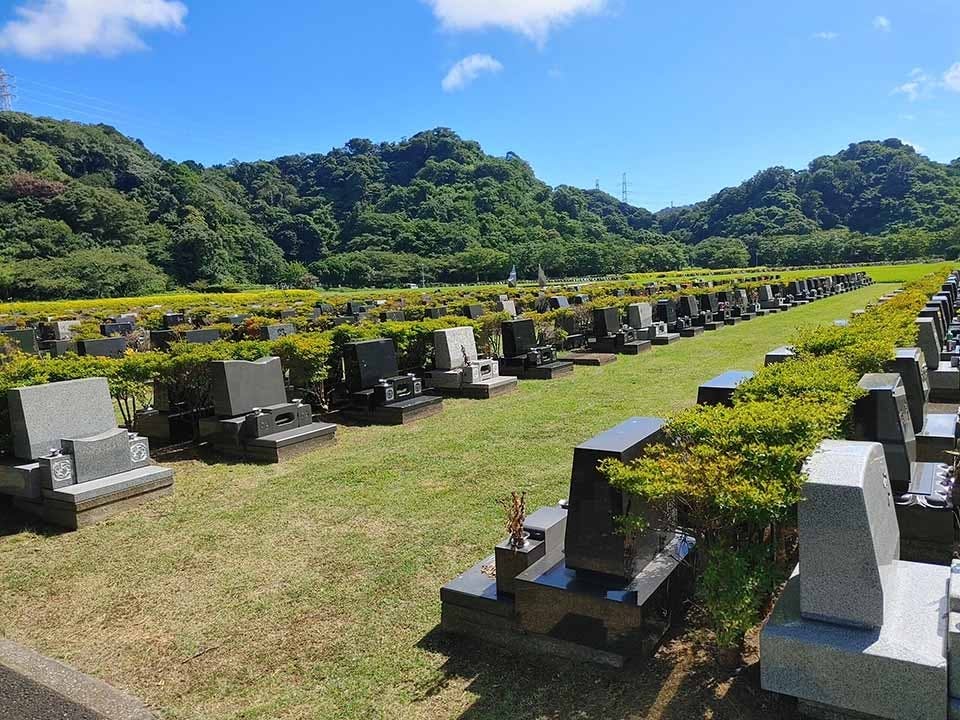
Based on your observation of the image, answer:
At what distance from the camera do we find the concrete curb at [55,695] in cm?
301

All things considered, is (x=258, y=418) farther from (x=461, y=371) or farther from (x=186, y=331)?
(x=186, y=331)

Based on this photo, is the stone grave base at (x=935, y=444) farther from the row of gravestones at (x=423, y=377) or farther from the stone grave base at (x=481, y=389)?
the stone grave base at (x=481, y=389)

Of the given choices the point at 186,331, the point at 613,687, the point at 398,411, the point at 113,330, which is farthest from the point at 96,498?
the point at 113,330

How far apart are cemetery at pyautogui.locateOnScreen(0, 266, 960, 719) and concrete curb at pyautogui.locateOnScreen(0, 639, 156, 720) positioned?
10cm

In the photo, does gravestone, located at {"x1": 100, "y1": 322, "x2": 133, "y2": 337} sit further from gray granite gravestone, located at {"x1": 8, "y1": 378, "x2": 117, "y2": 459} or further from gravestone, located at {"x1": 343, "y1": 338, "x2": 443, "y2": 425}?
gray granite gravestone, located at {"x1": 8, "y1": 378, "x2": 117, "y2": 459}

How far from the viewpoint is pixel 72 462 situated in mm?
5539

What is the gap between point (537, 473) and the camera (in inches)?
240

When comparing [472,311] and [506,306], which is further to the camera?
[506,306]

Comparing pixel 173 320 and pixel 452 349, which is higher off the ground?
pixel 173 320

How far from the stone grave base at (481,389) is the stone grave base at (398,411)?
954mm

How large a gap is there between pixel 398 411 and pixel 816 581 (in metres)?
6.60

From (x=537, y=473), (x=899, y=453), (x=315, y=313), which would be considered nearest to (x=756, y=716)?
(x=899, y=453)

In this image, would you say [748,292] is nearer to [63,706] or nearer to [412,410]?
[412,410]

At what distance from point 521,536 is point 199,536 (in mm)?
2951
